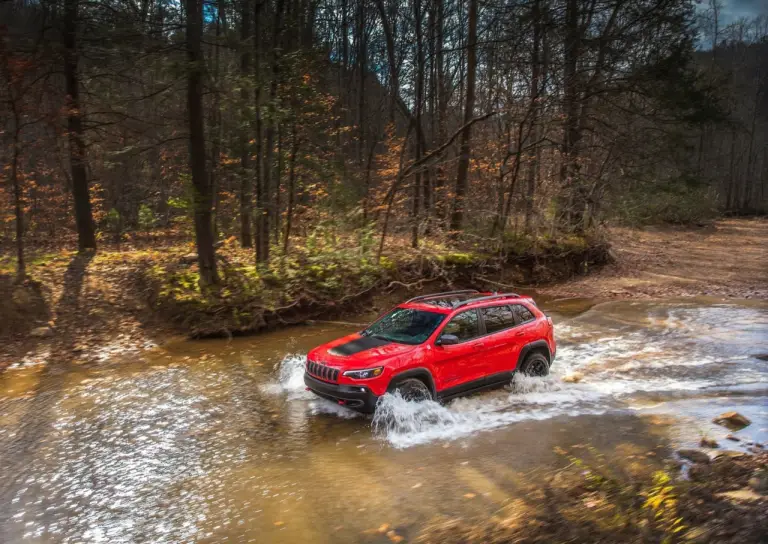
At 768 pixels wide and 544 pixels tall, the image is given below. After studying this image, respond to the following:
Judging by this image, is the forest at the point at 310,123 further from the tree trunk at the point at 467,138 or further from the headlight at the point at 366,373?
the headlight at the point at 366,373

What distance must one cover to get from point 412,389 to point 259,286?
7.70 metres

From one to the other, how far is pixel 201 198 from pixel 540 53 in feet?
43.4

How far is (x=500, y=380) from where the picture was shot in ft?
28.6

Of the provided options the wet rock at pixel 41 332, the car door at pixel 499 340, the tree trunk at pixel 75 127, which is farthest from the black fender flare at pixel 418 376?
the tree trunk at pixel 75 127

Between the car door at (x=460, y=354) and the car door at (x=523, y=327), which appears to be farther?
the car door at (x=523, y=327)

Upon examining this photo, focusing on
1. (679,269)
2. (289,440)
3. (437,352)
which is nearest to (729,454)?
(437,352)

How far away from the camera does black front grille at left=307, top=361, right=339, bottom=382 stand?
7.47 meters

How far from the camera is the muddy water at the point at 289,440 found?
5.31m

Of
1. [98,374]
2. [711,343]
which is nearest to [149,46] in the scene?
[98,374]

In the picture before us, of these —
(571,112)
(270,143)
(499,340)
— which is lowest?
(499,340)

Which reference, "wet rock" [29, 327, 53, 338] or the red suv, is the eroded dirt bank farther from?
"wet rock" [29, 327, 53, 338]

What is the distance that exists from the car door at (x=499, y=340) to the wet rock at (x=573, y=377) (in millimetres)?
1617

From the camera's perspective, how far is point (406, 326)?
844cm

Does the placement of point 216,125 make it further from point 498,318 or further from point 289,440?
point 289,440
